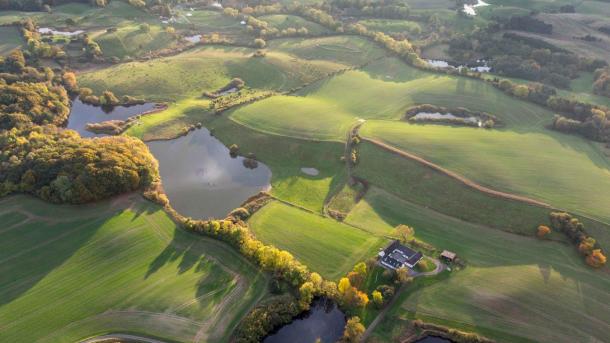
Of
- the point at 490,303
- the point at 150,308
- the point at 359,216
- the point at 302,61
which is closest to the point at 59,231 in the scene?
the point at 150,308

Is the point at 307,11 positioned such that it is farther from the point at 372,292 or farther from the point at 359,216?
the point at 372,292

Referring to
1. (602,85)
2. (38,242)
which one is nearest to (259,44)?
(38,242)

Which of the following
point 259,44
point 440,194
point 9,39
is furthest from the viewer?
point 259,44

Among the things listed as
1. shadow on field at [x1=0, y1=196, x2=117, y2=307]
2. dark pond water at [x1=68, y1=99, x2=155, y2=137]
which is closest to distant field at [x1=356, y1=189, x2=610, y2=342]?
shadow on field at [x1=0, y1=196, x2=117, y2=307]

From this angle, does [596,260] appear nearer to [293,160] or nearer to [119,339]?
[293,160]

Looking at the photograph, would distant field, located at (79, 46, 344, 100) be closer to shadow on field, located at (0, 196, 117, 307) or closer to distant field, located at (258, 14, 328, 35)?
distant field, located at (258, 14, 328, 35)

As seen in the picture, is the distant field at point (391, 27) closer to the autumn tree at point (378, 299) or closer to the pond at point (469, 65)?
the pond at point (469, 65)
